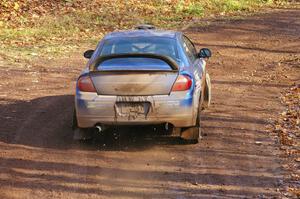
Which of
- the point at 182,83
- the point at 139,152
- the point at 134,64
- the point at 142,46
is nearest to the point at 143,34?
the point at 142,46

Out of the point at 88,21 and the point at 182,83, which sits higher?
the point at 182,83

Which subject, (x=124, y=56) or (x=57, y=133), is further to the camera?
(x=57, y=133)

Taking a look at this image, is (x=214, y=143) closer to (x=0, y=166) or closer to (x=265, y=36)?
(x=0, y=166)

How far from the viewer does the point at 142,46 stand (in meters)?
8.51

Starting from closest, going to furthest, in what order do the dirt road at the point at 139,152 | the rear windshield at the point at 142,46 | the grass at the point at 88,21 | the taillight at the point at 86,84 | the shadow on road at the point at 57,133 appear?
the dirt road at the point at 139,152, the taillight at the point at 86,84, the rear windshield at the point at 142,46, the shadow on road at the point at 57,133, the grass at the point at 88,21

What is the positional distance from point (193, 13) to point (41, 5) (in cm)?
695

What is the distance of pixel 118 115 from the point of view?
7855 millimetres

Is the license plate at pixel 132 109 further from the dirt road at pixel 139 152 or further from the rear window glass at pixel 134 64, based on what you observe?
the dirt road at pixel 139 152

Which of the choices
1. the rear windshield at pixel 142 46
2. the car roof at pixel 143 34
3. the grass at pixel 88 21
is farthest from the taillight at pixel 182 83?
the grass at pixel 88 21

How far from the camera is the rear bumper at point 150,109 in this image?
7805 mm

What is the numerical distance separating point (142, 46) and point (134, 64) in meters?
0.67

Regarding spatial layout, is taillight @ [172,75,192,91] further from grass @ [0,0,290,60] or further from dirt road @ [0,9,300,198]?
grass @ [0,0,290,60]

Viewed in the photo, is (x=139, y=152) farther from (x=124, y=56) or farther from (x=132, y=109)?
(x=124, y=56)

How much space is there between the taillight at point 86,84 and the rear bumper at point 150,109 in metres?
0.06
